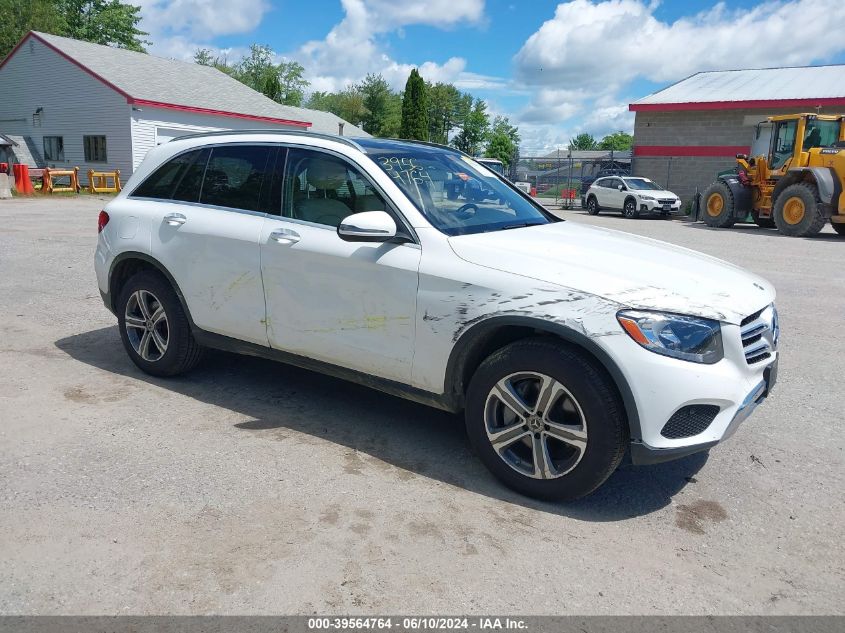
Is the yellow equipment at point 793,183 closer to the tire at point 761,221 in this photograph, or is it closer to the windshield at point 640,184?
the tire at point 761,221

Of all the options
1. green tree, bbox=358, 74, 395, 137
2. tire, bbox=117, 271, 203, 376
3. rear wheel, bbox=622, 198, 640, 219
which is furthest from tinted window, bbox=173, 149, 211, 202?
green tree, bbox=358, 74, 395, 137

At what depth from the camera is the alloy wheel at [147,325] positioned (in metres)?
4.97

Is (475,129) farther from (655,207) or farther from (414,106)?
(655,207)

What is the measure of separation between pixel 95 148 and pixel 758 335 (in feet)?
104

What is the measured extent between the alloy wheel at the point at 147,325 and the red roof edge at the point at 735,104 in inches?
1149

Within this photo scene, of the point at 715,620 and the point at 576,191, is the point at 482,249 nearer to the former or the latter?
the point at 715,620

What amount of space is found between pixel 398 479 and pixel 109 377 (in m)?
2.65

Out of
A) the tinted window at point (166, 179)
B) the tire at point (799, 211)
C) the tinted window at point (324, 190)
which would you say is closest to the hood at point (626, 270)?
the tinted window at point (324, 190)

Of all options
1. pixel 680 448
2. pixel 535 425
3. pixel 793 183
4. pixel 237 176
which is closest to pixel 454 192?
pixel 237 176

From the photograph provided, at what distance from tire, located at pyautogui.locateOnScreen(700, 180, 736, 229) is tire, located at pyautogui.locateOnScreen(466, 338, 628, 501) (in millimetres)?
19037

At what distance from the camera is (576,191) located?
35.0 meters

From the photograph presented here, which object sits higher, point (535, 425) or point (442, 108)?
point (442, 108)

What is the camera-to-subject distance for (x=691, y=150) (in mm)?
30578

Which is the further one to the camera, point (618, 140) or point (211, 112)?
point (618, 140)
